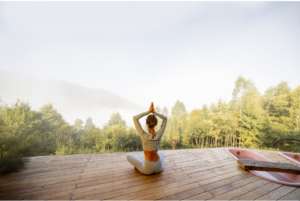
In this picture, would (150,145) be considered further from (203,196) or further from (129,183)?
(203,196)

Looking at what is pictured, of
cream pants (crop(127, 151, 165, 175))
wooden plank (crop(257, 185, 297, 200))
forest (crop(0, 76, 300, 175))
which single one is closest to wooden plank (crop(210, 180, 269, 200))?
wooden plank (crop(257, 185, 297, 200))

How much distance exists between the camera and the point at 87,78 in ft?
32.0

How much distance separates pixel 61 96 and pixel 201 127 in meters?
9.26

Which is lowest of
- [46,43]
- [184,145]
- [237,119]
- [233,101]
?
[184,145]

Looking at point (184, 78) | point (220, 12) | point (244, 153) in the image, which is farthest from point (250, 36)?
point (244, 153)

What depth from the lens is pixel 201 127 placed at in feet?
22.7

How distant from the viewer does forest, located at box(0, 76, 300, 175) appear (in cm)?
495

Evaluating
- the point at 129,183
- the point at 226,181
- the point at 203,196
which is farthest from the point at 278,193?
the point at 129,183

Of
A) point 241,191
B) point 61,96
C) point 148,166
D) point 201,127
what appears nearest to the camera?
point 241,191

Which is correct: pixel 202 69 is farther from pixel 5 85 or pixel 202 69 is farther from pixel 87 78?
pixel 5 85

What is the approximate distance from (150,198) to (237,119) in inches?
282

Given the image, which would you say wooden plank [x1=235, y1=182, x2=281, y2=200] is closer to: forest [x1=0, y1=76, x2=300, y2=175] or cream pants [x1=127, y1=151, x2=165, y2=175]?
cream pants [x1=127, y1=151, x2=165, y2=175]

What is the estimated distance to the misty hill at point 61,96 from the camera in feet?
13.2

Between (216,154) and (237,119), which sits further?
(237,119)
